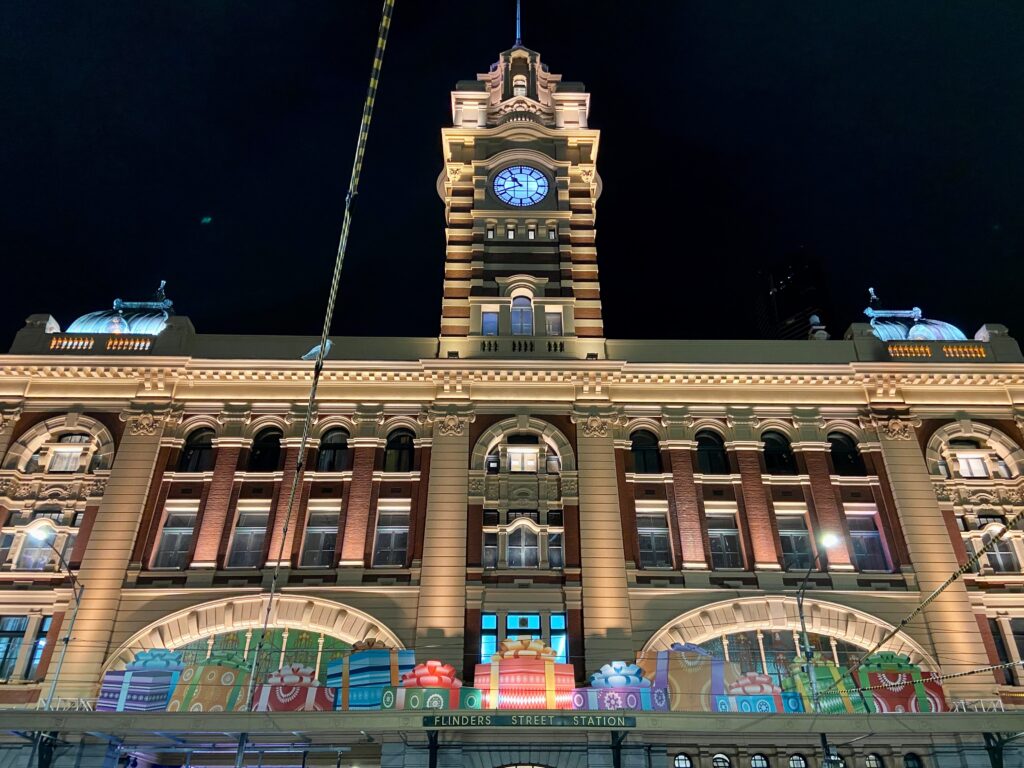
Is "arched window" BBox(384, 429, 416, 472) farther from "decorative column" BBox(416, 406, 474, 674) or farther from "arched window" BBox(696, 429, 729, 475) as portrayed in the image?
"arched window" BBox(696, 429, 729, 475)

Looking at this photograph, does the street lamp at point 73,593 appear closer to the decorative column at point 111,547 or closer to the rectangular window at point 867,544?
the decorative column at point 111,547

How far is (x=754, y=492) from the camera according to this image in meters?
34.2

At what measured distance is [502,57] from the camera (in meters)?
49.2

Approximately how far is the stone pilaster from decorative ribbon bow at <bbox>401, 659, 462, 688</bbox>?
11749 millimetres

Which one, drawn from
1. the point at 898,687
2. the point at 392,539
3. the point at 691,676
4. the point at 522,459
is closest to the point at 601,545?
the point at 522,459

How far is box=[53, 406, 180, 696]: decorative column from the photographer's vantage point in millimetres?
29234

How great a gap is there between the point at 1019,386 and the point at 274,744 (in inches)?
1358

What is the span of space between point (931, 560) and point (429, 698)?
67.8 ft

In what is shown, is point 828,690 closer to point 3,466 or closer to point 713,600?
point 713,600

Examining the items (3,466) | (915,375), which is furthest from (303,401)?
(915,375)

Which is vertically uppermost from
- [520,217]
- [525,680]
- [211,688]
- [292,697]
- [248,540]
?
[520,217]

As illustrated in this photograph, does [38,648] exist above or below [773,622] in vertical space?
below

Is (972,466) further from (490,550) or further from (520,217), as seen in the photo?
(520,217)

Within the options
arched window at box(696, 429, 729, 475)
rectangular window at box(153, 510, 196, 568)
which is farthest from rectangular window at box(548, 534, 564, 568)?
rectangular window at box(153, 510, 196, 568)
